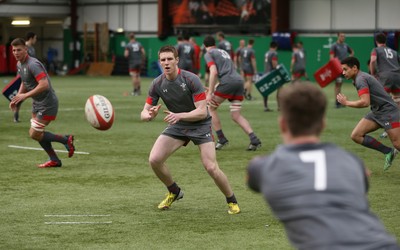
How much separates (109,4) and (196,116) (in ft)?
151

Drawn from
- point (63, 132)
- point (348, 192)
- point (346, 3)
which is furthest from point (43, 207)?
point (346, 3)

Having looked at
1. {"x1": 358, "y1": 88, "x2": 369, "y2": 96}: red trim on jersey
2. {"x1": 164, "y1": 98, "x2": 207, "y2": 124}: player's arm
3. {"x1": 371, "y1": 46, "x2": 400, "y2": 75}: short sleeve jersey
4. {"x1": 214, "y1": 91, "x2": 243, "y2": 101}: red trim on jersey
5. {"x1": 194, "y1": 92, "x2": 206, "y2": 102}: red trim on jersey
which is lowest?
{"x1": 214, "y1": 91, "x2": 243, "y2": 101}: red trim on jersey

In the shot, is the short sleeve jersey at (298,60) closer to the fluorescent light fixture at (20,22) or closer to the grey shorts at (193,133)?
the grey shorts at (193,133)

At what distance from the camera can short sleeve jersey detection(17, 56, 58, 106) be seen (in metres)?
14.3

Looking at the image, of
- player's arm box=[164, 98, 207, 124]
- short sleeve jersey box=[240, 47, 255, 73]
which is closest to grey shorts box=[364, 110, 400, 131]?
player's arm box=[164, 98, 207, 124]

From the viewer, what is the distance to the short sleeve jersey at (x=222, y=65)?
1716cm

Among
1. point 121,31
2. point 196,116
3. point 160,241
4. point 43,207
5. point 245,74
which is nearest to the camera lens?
point 160,241

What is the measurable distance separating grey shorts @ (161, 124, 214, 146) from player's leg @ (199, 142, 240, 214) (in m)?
0.07

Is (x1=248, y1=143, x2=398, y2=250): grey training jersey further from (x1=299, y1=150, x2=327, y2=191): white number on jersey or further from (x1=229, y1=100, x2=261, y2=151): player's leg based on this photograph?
(x1=229, y1=100, x2=261, y2=151): player's leg

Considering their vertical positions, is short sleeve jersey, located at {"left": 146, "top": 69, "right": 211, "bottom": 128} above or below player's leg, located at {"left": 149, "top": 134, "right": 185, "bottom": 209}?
above

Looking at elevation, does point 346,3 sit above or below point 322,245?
above

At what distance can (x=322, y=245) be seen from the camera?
4.09m

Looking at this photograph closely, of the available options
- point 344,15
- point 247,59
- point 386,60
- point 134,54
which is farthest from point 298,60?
point 344,15

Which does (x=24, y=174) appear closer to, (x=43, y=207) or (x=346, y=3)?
(x=43, y=207)
